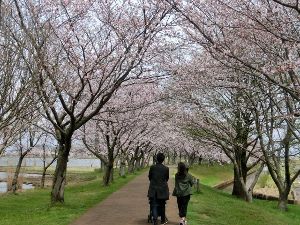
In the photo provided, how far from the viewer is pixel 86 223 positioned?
41.9 ft

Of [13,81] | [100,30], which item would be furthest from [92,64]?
[13,81]

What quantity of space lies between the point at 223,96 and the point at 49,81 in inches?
375

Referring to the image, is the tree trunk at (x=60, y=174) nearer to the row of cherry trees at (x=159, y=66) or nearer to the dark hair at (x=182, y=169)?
the row of cherry trees at (x=159, y=66)

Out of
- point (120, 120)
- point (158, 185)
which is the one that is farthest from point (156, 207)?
point (120, 120)

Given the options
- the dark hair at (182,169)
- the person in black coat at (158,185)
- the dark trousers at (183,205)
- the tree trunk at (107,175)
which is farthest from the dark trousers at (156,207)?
the tree trunk at (107,175)

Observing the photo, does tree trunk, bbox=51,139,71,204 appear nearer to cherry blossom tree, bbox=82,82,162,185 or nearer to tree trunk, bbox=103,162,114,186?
cherry blossom tree, bbox=82,82,162,185

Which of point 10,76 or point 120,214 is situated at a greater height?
point 10,76

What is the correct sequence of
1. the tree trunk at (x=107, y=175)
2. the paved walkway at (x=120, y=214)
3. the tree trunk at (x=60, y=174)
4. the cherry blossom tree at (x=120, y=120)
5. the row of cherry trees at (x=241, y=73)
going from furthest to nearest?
the tree trunk at (x=107, y=175) → the cherry blossom tree at (x=120, y=120) → the tree trunk at (x=60, y=174) → the paved walkway at (x=120, y=214) → the row of cherry trees at (x=241, y=73)

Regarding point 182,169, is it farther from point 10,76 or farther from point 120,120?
point 120,120

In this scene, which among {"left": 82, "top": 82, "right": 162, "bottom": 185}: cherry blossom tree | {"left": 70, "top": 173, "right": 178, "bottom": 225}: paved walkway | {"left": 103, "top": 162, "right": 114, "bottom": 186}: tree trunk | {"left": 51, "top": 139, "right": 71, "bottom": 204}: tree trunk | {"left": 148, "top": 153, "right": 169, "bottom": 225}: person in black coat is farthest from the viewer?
{"left": 103, "top": 162, "right": 114, "bottom": 186}: tree trunk

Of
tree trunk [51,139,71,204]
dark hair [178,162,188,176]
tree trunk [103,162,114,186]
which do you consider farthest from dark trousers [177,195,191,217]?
tree trunk [103,162,114,186]

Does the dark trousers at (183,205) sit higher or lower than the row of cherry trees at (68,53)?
lower

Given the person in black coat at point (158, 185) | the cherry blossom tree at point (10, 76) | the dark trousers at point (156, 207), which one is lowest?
the dark trousers at point (156, 207)

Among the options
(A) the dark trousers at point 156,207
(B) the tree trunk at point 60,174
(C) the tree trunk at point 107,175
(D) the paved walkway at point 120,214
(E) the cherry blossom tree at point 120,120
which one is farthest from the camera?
(C) the tree trunk at point 107,175
